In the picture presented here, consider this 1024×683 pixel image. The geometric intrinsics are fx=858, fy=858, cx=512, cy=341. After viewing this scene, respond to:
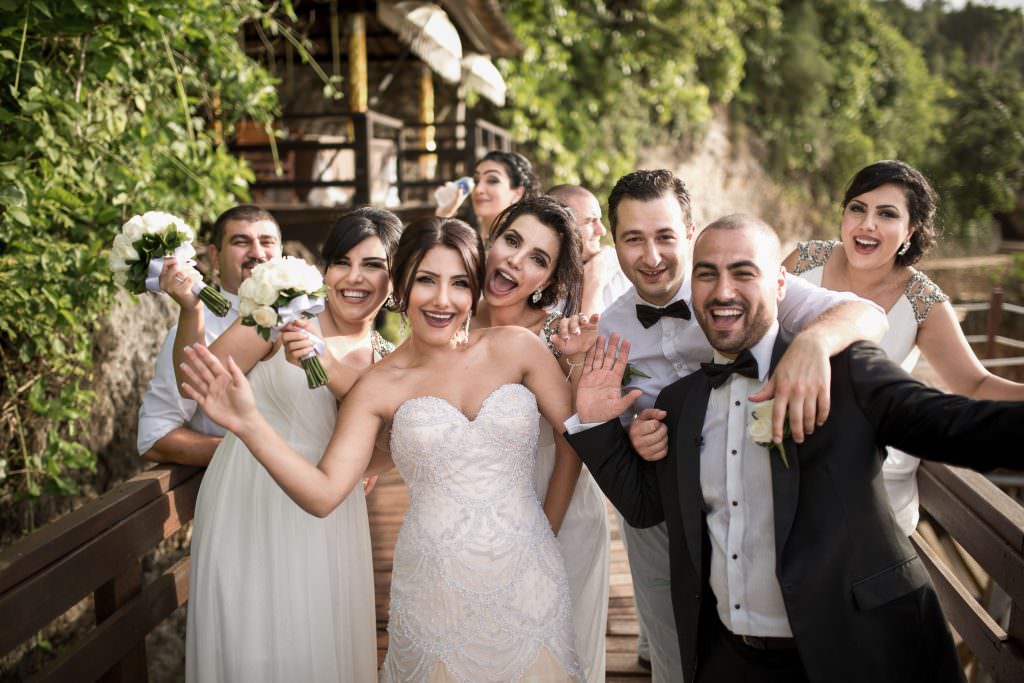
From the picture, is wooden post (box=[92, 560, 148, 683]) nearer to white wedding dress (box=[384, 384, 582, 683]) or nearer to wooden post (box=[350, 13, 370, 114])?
white wedding dress (box=[384, 384, 582, 683])

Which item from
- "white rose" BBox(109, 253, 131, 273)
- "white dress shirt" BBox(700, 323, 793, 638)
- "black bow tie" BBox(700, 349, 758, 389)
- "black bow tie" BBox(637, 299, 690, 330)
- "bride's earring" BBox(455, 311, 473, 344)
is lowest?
"white dress shirt" BBox(700, 323, 793, 638)

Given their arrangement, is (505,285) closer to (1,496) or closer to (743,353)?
(743,353)

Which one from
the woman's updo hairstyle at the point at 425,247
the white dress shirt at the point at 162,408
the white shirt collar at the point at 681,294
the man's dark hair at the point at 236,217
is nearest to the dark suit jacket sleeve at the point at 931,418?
the white shirt collar at the point at 681,294

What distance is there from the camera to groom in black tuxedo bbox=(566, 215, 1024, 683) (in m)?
1.88

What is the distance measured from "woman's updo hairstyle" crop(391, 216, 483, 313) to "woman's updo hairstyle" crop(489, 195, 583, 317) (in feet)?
1.58

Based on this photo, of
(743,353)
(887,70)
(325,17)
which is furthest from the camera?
(887,70)

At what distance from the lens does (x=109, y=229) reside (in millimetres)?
3873

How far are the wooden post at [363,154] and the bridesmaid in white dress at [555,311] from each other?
4911 millimetres

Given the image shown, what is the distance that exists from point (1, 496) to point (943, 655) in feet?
11.9

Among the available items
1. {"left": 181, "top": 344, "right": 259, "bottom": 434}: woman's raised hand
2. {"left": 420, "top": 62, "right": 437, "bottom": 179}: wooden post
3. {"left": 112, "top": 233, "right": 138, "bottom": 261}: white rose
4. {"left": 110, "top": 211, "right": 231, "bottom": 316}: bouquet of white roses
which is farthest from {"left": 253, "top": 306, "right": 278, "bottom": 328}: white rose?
{"left": 420, "top": 62, "right": 437, "bottom": 179}: wooden post

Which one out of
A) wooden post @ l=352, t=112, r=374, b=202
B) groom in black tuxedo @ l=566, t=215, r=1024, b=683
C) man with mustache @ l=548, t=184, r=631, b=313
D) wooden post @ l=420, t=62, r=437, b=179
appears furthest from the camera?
wooden post @ l=420, t=62, r=437, b=179

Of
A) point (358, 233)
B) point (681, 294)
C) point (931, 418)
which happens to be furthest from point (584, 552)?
point (931, 418)

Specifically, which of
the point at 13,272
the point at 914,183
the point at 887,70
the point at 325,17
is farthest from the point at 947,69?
the point at 13,272

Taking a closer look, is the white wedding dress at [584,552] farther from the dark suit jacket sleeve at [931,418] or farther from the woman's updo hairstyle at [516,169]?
the woman's updo hairstyle at [516,169]
